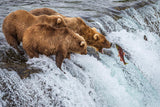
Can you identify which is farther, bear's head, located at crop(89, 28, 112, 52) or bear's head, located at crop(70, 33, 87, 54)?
bear's head, located at crop(89, 28, 112, 52)

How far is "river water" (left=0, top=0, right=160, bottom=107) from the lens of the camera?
3.30 meters

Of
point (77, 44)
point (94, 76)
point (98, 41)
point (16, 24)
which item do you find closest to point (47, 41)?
point (77, 44)

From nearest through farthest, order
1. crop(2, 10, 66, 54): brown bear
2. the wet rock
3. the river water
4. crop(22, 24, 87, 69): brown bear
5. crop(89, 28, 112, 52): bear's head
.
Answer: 1. the river water
2. crop(22, 24, 87, 69): brown bear
3. crop(2, 10, 66, 54): brown bear
4. crop(89, 28, 112, 52): bear's head
5. the wet rock

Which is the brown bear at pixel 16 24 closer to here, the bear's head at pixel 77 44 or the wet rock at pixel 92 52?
the bear's head at pixel 77 44

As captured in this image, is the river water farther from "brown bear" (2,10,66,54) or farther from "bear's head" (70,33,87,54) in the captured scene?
"bear's head" (70,33,87,54)

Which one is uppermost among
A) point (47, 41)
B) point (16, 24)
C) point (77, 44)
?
point (16, 24)

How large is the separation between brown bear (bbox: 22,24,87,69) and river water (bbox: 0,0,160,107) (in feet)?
0.64

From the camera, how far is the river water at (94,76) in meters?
3.30

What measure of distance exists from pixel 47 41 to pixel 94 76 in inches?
57.9

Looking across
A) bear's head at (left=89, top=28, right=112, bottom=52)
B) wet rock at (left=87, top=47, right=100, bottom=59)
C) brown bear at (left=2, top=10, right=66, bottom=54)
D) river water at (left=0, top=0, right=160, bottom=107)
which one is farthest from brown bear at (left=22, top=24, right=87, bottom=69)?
wet rock at (left=87, top=47, right=100, bottom=59)

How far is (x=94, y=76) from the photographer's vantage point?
4531mm

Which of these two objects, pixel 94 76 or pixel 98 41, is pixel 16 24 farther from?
pixel 98 41

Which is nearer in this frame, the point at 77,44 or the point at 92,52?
the point at 77,44

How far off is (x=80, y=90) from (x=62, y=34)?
1231mm
